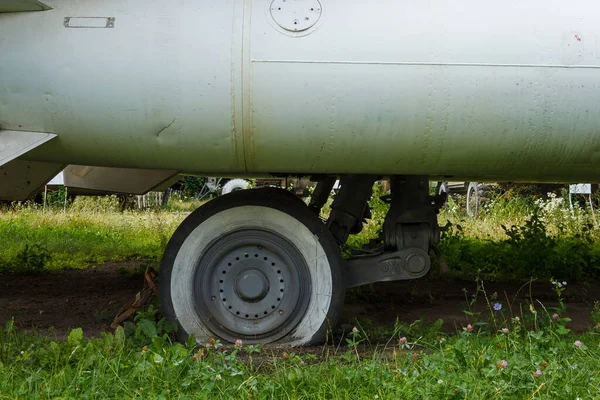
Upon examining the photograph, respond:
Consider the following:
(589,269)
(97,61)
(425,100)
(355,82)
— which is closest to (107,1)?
(97,61)

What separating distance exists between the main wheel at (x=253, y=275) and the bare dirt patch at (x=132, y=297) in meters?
0.51

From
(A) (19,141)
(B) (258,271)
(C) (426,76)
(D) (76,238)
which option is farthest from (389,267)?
(D) (76,238)

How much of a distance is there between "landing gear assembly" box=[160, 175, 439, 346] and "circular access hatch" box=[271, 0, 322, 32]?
0.95 metres

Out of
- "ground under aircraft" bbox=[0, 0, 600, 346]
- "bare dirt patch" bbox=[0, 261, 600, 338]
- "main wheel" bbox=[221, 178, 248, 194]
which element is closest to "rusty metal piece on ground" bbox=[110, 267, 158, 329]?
"bare dirt patch" bbox=[0, 261, 600, 338]

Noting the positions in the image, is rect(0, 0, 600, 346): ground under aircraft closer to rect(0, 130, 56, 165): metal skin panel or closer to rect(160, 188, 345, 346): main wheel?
rect(0, 130, 56, 165): metal skin panel

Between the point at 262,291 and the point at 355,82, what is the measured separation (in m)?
1.19

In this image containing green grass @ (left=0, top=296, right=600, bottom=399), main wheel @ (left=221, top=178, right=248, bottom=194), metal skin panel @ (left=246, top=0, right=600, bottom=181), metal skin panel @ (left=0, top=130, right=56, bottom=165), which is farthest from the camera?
main wheel @ (left=221, top=178, right=248, bottom=194)

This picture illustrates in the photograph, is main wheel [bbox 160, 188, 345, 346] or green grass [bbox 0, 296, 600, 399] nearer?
green grass [bbox 0, 296, 600, 399]

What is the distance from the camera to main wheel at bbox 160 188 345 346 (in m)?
3.41

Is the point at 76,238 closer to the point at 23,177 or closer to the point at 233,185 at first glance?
the point at 23,177

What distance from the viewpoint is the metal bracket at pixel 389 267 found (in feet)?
11.7

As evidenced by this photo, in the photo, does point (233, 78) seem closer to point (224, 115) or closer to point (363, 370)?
point (224, 115)

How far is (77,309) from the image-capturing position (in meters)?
4.46

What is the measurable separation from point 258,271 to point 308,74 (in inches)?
42.8
